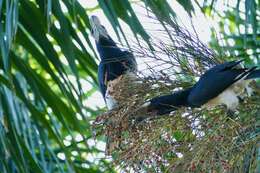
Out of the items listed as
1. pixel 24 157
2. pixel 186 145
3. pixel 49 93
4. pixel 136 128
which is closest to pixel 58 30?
pixel 49 93

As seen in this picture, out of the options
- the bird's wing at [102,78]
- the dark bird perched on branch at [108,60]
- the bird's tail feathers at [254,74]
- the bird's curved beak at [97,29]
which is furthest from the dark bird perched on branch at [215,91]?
the bird's curved beak at [97,29]

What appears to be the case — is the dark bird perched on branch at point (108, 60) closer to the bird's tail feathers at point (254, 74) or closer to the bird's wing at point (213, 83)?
the bird's wing at point (213, 83)

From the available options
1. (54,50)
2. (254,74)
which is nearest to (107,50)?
(54,50)

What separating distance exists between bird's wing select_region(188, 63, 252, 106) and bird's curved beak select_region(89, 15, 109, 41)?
30.2 inches

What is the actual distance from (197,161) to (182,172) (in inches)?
1.7

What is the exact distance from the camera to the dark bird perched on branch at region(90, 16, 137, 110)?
263 centimetres

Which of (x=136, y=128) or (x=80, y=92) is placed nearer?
(x=136, y=128)

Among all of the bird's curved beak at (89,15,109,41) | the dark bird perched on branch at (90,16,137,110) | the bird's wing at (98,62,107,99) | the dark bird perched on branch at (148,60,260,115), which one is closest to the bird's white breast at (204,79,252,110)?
the dark bird perched on branch at (148,60,260,115)

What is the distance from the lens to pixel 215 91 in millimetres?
2551

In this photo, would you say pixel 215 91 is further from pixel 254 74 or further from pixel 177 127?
pixel 177 127

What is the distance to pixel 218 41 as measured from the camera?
2.41 meters

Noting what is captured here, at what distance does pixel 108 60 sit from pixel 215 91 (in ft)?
1.76

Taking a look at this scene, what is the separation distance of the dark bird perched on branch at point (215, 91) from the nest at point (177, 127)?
0.09ft

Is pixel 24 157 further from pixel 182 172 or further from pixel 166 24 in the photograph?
pixel 182 172
